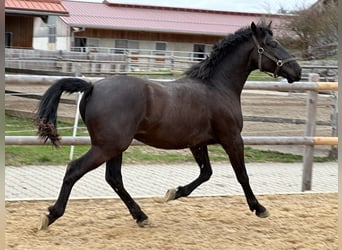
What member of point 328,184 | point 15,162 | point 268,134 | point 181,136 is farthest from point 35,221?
point 268,134

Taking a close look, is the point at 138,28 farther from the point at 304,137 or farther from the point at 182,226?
the point at 182,226

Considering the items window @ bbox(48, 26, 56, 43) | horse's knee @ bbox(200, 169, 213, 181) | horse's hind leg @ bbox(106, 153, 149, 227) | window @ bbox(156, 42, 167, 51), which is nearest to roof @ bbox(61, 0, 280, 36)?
window @ bbox(156, 42, 167, 51)

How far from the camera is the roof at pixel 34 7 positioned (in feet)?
64.2

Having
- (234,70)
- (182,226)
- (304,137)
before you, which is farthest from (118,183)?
(304,137)

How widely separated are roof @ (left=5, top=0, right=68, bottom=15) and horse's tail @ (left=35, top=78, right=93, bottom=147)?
15418mm

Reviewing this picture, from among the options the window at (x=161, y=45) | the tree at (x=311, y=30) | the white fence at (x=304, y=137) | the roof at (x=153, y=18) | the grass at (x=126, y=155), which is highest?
the roof at (x=153, y=18)

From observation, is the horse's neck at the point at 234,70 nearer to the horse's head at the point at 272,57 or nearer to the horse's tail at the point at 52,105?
the horse's head at the point at 272,57

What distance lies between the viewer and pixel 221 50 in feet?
17.5

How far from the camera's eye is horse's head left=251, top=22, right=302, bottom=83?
5.26 meters

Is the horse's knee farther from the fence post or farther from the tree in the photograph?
the tree

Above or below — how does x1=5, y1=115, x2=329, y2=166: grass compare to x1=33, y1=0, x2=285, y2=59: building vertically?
below

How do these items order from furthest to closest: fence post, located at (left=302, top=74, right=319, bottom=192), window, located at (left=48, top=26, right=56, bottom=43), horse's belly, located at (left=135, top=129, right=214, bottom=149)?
window, located at (left=48, top=26, right=56, bottom=43), fence post, located at (left=302, top=74, right=319, bottom=192), horse's belly, located at (left=135, top=129, right=214, bottom=149)

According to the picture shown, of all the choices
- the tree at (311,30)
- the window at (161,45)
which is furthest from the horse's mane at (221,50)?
the window at (161,45)

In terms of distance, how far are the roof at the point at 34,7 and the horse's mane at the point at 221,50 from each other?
15091 millimetres
